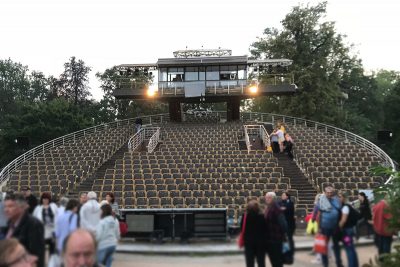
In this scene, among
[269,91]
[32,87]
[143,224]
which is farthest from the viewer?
[32,87]

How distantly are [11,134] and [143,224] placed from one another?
1270 inches

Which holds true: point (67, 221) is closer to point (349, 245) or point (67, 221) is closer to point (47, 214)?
point (47, 214)

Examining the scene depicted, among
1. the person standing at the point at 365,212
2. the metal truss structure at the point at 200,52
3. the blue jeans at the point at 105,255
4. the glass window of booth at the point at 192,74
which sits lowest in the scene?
the blue jeans at the point at 105,255

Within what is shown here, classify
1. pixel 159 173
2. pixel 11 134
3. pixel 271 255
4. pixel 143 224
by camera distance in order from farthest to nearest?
pixel 11 134 < pixel 159 173 < pixel 143 224 < pixel 271 255

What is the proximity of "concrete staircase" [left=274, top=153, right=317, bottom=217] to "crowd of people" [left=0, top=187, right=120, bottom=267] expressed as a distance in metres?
8.87

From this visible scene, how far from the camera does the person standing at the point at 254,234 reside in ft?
24.0

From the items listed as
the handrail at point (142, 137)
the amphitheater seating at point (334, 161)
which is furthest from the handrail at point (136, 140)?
the amphitheater seating at point (334, 161)

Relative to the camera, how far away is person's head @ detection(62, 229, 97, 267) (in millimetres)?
2922

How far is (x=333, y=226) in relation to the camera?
7754 millimetres

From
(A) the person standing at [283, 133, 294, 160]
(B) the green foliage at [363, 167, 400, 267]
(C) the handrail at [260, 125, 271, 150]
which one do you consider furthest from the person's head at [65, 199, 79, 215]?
(C) the handrail at [260, 125, 271, 150]

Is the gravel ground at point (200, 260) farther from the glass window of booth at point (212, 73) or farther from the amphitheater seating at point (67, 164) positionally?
the glass window of booth at point (212, 73)

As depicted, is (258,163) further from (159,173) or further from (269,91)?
(269,91)

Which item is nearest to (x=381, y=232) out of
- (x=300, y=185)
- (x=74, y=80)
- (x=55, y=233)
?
(x=55, y=233)

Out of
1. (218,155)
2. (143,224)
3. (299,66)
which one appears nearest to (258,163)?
(218,155)
